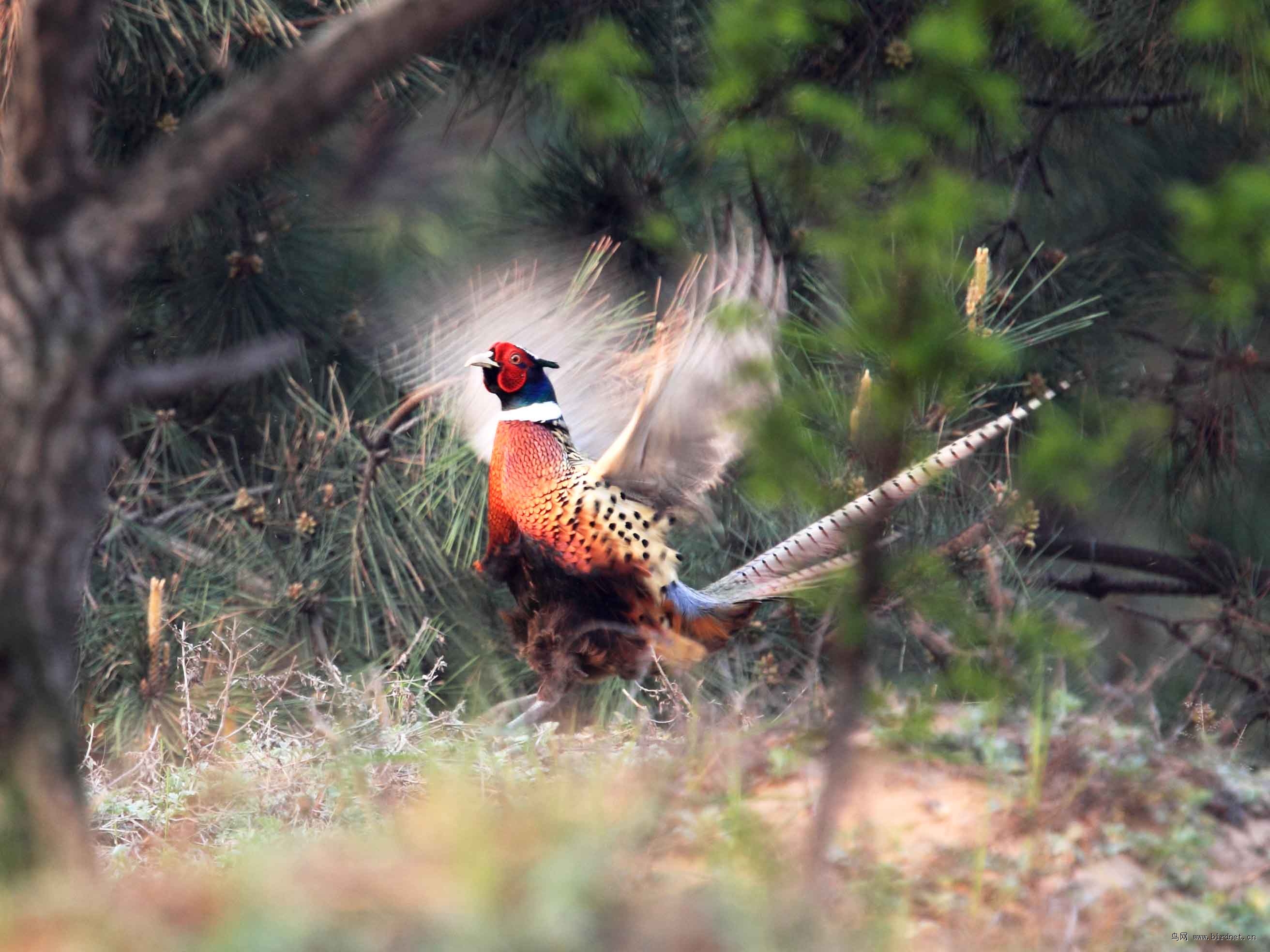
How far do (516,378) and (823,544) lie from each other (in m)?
0.92

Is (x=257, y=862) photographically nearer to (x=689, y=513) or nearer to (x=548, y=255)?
(x=689, y=513)

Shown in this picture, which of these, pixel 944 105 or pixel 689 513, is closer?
pixel 944 105

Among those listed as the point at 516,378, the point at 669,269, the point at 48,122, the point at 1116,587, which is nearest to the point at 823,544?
the point at 516,378

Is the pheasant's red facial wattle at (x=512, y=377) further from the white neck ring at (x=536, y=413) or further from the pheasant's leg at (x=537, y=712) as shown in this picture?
the pheasant's leg at (x=537, y=712)

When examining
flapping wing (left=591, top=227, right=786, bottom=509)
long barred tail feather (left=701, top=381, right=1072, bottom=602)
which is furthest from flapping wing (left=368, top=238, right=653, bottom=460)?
long barred tail feather (left=701, top=381, right=1072, bottom=602)

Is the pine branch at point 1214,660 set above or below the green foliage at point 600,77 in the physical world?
below

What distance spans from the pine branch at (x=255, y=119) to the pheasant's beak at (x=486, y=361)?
187 cm

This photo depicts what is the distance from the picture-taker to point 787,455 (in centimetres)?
230

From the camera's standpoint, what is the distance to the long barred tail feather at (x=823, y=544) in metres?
2.79

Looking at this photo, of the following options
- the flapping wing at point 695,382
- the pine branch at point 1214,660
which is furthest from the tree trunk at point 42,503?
the pine branch at point 1214,660

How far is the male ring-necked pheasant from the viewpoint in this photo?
3.42 meters

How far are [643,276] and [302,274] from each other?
130 centimetres

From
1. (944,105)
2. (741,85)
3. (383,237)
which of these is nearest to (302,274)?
(383,237)

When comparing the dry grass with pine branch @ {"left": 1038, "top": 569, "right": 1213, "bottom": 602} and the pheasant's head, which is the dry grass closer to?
the pheasant's head
